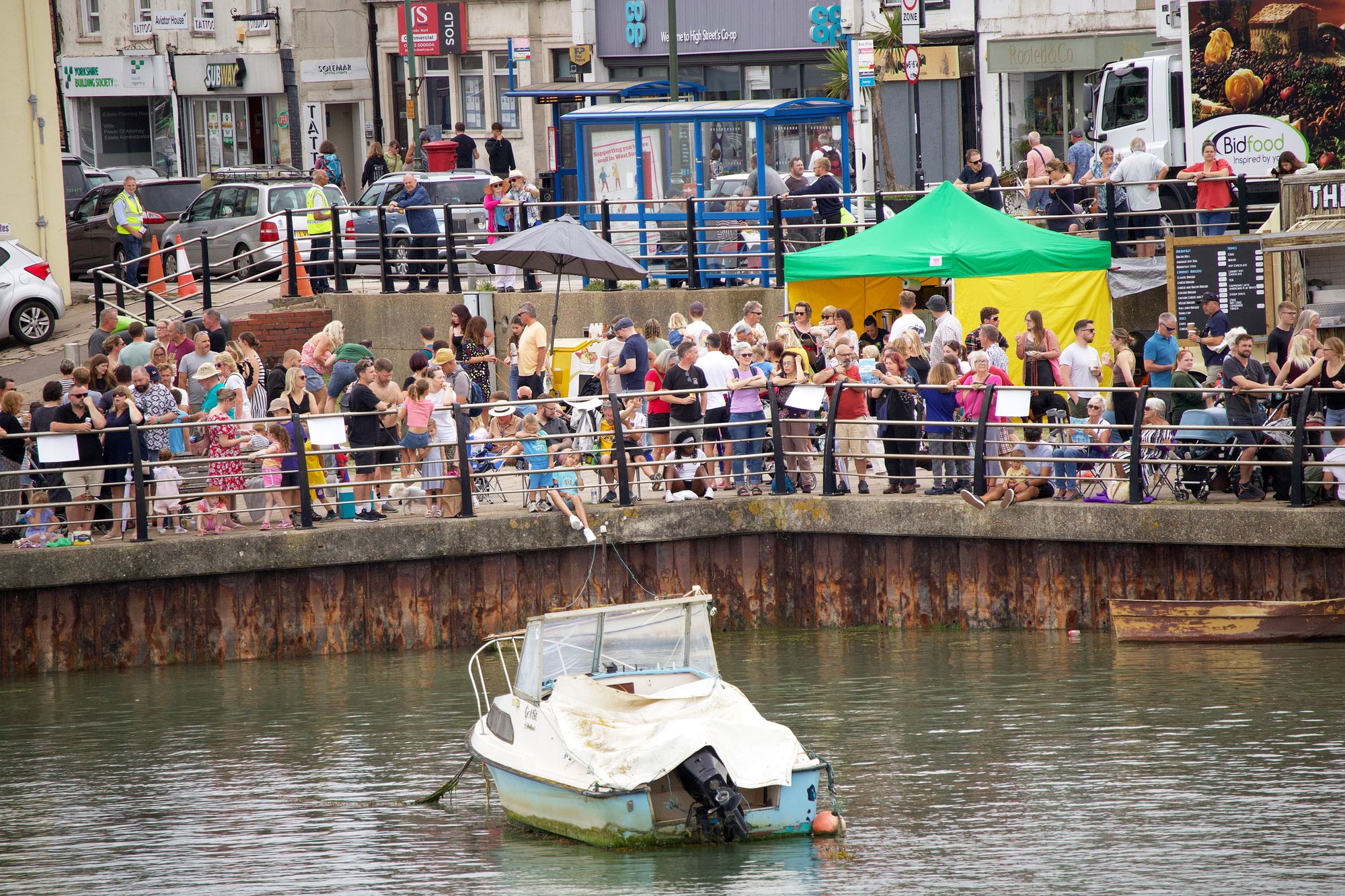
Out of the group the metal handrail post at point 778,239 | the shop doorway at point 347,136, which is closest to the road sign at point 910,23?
the metal handrail post at point 778,239

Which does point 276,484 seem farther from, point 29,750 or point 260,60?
point 260,60

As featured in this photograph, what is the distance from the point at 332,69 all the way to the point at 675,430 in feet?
112

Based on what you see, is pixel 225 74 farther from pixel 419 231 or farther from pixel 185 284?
pixel 419 231

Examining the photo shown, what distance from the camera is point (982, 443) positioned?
17266 millimetres

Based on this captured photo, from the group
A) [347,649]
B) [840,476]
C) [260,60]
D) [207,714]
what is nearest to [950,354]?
[840,476]

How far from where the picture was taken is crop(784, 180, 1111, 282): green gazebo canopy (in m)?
20.8

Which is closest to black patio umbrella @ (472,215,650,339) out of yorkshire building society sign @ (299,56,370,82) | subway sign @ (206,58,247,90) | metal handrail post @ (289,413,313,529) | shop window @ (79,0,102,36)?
metal handrail post @ (289,413,313,529)

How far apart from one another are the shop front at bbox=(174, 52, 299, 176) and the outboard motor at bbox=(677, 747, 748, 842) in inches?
1630

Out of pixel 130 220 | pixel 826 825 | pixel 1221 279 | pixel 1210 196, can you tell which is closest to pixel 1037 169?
pixel 1210 196

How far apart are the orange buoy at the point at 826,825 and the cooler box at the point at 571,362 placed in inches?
440

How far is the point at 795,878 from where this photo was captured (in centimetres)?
1080

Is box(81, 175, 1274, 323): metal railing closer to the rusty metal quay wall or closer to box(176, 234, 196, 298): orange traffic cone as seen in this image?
box(176, 234, 196, 298): orange traffic cone

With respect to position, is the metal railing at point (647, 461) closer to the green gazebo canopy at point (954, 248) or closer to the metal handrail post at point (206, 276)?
the green gazebo canopy at point (954, 248)

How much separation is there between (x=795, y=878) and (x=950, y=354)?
8.42m
